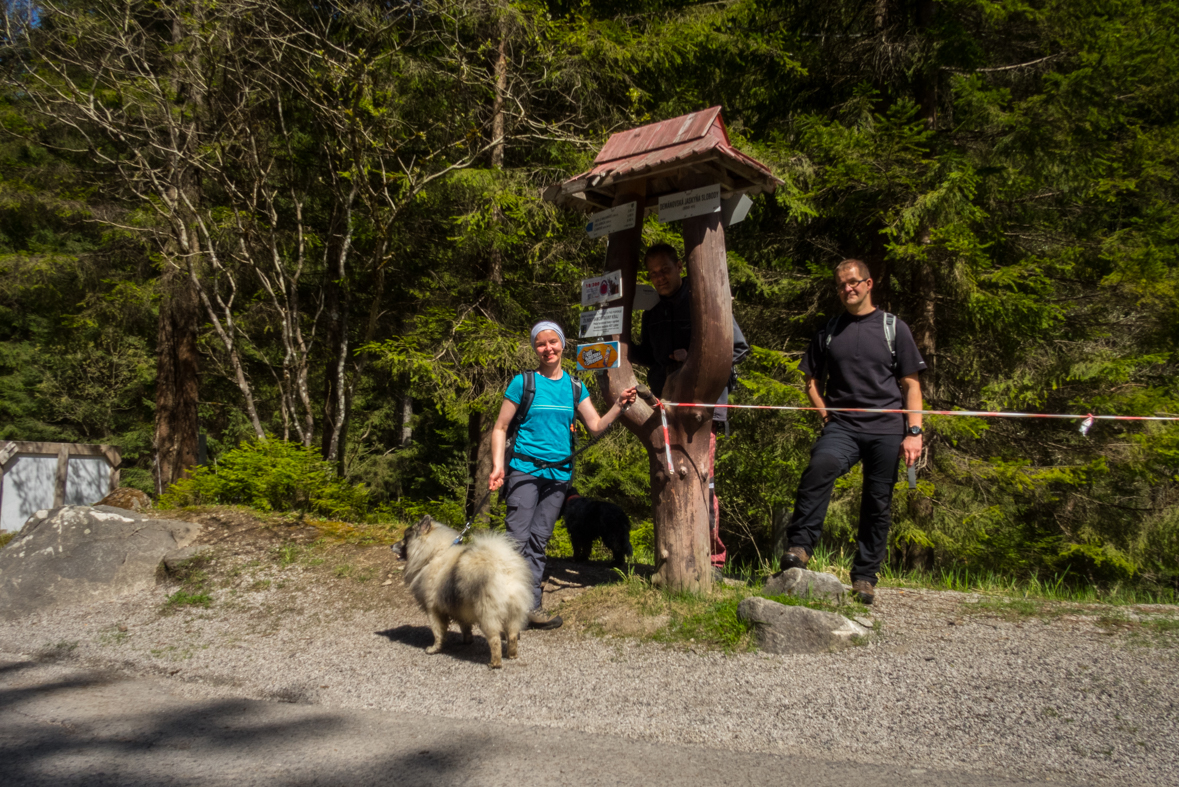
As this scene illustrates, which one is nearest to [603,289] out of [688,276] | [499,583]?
[688,276]

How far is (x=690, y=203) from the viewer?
486 centimetres

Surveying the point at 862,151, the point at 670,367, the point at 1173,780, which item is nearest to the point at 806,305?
the point at 862,151

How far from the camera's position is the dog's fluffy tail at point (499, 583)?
13.9 ft

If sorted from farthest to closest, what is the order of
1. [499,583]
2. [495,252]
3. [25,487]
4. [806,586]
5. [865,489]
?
1. [25,487]
2. [495,252]
3. [865,489]
4. [806,586]
5. [499,583]

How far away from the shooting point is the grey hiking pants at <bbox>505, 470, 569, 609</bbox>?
4820 millimetres

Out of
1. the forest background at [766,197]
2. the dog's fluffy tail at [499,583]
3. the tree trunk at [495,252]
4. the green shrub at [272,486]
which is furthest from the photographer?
the tree trunk at [495,252]

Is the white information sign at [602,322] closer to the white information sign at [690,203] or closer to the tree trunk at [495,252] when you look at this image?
the white information sign at [690,203]

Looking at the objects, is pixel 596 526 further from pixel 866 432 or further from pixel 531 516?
pixel 866 432

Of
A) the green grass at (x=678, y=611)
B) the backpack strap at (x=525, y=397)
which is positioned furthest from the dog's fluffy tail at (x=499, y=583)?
the backpack strap at (x=525, y=397)

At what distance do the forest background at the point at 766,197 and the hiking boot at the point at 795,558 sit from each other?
416 cm

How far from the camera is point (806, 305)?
35.0ft

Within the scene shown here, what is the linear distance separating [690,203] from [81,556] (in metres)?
6.23

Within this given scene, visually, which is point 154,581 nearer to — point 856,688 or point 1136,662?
point 856,688

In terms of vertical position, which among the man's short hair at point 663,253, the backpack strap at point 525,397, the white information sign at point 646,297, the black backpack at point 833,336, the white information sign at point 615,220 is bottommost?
the backpack strap at point 525,397
